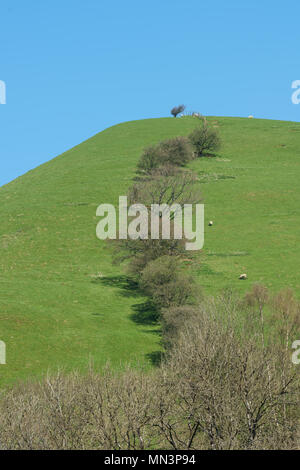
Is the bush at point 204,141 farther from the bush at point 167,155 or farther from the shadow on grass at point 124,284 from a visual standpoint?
the shadow on grass at point 124,284

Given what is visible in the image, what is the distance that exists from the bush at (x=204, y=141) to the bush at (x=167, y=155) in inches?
338

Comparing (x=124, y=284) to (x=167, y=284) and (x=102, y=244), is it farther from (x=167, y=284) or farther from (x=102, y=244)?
(x=102, y=244)

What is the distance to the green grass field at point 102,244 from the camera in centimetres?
4331

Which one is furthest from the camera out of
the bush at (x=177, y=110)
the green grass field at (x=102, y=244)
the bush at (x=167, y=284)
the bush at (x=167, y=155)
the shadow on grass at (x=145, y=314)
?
the bush at (x=177, y=110)

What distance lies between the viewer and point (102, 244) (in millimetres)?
74125

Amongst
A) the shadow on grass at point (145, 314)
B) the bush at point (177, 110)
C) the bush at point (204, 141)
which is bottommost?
the shadow on grass at point (145, 314)

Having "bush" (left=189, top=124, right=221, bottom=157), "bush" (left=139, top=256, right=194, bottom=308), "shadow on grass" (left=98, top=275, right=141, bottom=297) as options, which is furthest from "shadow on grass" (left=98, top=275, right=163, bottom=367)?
"bush" (left=189, top=124, right=221, bottom=157)

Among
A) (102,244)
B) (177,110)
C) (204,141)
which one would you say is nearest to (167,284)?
(102,244)

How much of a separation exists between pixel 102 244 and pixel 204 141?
55518mm

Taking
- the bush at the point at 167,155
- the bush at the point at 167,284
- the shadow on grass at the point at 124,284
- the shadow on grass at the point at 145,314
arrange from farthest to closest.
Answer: the bush at the point at 167,155
the shadow on grass at the point at 124,284
the shadow on grass at the point at 145,314
the bush at the point at 167,284

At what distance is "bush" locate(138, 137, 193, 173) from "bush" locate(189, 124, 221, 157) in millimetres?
8585

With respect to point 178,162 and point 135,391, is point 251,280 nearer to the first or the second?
point 135,391

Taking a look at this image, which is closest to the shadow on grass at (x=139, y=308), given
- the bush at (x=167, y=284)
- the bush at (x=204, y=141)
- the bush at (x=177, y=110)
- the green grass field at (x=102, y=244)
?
the green grass field at (x=102, y=244)
